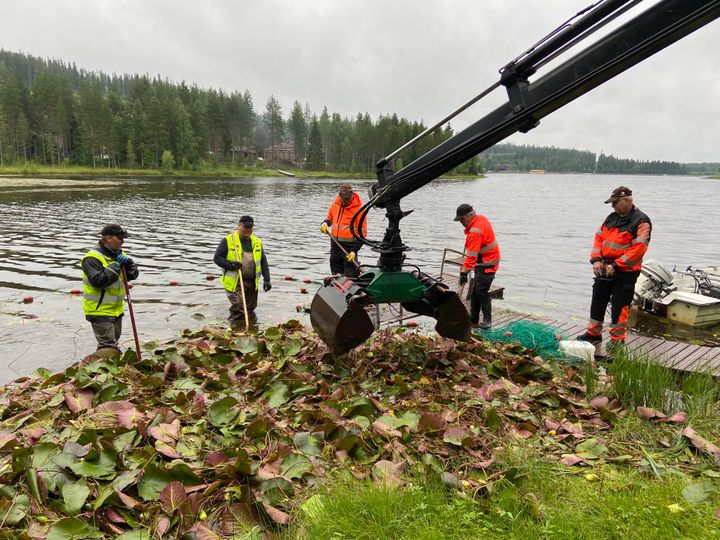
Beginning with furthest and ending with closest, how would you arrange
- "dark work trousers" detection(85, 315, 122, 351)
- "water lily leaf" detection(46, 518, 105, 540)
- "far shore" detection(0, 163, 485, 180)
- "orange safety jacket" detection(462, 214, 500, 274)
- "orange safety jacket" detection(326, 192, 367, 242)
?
1. "far shore" detection(0, 163, 485, 180)
2. "orange safety jacket" detection(326, 192, 367, 242)
3. "orange safety jacket" detection(462, 214, 500, 274)
4. "dark work trousers" detection(85, 315, 122, 351)
5. "water lily leaf" detection(46, 518, 105, 540)

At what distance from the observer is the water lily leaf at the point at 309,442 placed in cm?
370

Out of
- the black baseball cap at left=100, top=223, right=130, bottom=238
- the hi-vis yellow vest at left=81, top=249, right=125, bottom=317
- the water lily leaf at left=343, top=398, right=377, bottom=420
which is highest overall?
the black baseball cap at left=100, top=223, right=130, bottom=238

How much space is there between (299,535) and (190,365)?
3.51 meters

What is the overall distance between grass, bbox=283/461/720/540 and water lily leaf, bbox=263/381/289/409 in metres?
1.62

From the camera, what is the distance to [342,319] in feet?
16.5

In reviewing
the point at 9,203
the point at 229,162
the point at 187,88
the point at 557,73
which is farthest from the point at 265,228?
the point at 187,88

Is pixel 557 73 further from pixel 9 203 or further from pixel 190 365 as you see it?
pixel 9 203

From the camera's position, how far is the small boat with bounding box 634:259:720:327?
9.65 meters

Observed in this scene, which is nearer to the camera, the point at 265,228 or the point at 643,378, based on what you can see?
the point at 643,378

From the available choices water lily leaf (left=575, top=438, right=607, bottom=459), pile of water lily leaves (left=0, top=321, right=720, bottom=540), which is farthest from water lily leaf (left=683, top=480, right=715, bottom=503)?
water lily leaf (left=575, top=438, right=607, bottom=459)

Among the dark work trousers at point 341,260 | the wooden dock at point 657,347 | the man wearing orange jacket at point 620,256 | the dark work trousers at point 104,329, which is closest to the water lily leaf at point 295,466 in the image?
the wooden dock at point 657,347

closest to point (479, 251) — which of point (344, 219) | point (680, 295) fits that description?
point (344, 219)

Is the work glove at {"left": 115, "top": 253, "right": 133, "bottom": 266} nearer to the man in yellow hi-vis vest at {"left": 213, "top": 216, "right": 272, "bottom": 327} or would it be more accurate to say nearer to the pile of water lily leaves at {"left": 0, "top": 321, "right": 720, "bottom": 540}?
the pile of water lily leaves at {"left": 0, "top": 321, "right": 720, "bottom": 540}

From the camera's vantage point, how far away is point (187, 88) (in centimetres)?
11350
